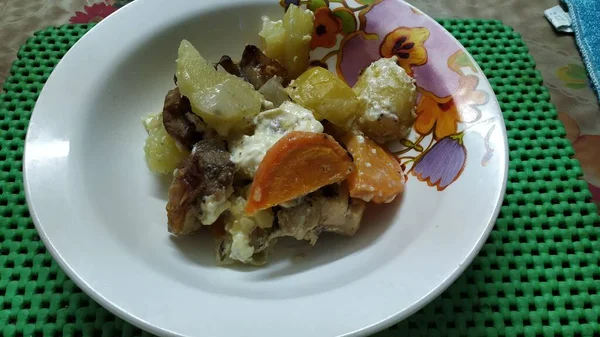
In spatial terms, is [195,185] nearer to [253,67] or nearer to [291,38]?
[253,67]

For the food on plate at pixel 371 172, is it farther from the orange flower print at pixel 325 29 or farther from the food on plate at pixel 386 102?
the orange flower print at pixel 325 29

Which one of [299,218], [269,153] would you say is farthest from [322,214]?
[269,153]

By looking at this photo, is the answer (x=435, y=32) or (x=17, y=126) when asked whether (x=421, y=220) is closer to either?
(x=435, y=32)

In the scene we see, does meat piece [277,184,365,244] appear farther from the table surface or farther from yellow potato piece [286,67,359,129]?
the table surface

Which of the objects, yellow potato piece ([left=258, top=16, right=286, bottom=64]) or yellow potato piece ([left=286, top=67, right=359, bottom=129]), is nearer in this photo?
yellow potato piece ([left=286, top=67, right=359, bottom=129])

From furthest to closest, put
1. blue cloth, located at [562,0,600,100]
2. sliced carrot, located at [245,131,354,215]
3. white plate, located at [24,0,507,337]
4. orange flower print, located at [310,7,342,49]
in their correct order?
blue cloth, located at [562,0,600,100] → orange flower print, located at [310,7,342,49] → sliced carrot, located at [245,131,354,215] → white plate, located at [24,0,507,337]

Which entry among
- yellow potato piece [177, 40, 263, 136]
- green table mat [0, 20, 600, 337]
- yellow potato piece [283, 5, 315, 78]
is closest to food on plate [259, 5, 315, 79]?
yellow potato piece [283, 5, 315, 78]

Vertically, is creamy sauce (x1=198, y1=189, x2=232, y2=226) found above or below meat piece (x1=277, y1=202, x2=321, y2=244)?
above
